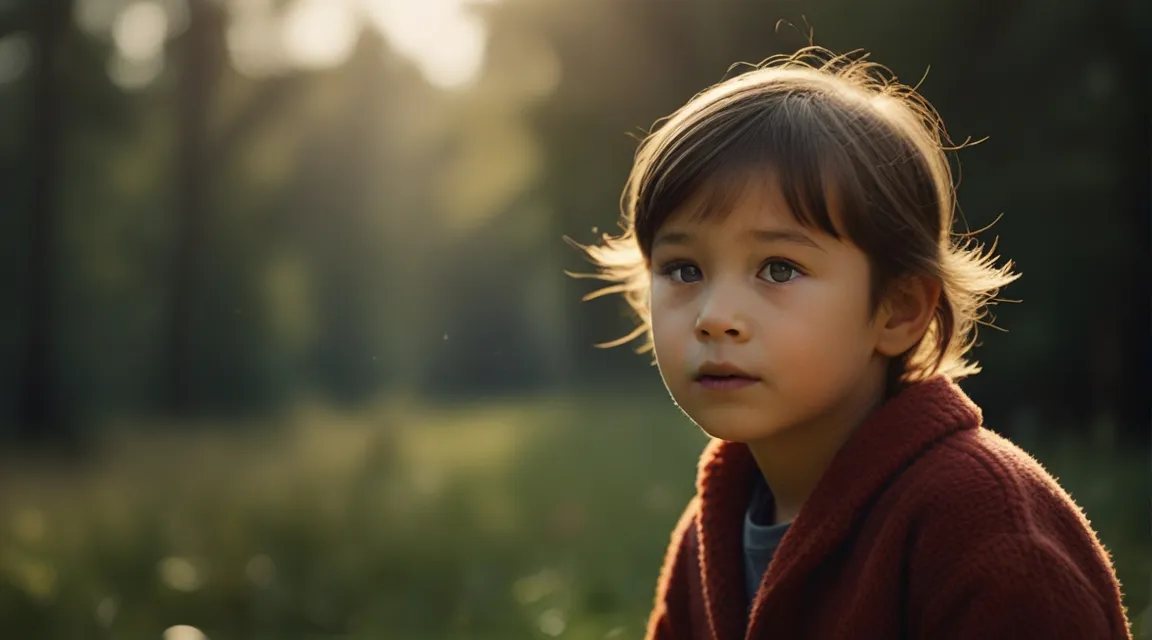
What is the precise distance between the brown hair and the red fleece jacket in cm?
24

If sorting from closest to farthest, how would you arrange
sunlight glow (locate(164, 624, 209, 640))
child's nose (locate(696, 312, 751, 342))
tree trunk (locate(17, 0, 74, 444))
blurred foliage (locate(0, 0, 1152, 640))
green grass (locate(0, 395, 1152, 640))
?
child's nose (locate(696, 312, 751, 342))
sunlight glow (locate(164, 624, 209, 640))
green grass (locate(0, 395, 1152, 640))
blurred foliage (locate(0, 0, 1152, 640))
tree trunk (locate(17, 0, 74, 444))

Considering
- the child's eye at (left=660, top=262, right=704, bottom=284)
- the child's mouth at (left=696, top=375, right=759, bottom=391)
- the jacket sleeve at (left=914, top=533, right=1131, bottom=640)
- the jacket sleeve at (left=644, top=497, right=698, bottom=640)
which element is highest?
the child's eye at (left=660, top=262, right=704, bottom=284)

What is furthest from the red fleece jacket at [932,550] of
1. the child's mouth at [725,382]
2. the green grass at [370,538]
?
the green grass at [370,538]

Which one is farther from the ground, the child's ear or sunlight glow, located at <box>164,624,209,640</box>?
the child's ear

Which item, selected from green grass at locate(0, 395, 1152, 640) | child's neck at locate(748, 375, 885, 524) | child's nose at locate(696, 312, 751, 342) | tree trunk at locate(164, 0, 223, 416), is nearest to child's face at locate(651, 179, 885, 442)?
child's nose at locate(696, 312, 751, 342)

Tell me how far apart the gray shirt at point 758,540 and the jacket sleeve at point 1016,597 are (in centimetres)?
45

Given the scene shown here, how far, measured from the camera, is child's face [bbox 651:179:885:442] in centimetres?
185

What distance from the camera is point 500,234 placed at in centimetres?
1973

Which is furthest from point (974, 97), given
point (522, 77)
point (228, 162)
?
point (228, 162)

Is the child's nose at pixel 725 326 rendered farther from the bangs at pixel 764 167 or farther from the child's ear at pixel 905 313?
the child's ear at pixel 905 313

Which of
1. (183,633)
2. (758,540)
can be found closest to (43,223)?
(183,633)

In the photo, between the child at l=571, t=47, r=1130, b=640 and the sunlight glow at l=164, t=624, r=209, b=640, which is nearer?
the child at l=571, t=47, r=1130, b=640

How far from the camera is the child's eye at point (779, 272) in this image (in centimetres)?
187

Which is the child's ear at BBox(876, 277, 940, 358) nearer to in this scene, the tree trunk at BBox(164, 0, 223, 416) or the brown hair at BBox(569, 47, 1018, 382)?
the brown hair at BBox(569, 47, 1018, 382)
